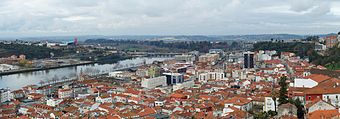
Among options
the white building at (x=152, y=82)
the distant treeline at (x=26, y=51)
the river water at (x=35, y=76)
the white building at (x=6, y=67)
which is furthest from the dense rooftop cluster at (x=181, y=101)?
the distant treeline at (x=26, y=51)

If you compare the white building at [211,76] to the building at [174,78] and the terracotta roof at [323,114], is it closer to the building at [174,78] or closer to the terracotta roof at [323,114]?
the building at [174,78]

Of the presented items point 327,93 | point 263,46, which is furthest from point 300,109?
point 263,46

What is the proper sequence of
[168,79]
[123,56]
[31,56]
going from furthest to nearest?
1. [123,56]
2. [31,56]
3. [168,79]

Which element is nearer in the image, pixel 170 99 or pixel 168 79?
pixel 170 99

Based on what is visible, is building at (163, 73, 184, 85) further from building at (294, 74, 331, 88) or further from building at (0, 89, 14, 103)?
building at (294, 74, 331, 88)

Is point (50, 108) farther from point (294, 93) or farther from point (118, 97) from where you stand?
point (294, 93)

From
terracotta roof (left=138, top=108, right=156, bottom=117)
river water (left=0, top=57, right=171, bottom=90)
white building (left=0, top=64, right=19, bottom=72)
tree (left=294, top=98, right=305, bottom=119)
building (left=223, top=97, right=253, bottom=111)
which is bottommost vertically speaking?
river water (left=0, top=57, right=171, bottom=90)

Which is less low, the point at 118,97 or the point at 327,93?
the point at 327,93

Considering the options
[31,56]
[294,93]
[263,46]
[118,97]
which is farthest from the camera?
[31,56]

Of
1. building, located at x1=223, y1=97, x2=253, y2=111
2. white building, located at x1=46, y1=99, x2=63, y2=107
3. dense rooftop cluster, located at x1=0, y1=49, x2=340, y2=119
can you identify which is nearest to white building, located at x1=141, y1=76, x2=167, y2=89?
dense rooftop cluster, located at x1=0, y1=49, x2=340, y2=119

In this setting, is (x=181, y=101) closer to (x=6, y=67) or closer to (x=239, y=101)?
(x=239, y=101)

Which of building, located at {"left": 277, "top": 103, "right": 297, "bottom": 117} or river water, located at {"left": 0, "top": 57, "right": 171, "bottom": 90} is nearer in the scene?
building, located at {"left": 277, "top": 103, "right": 297, "bottom": 117}
